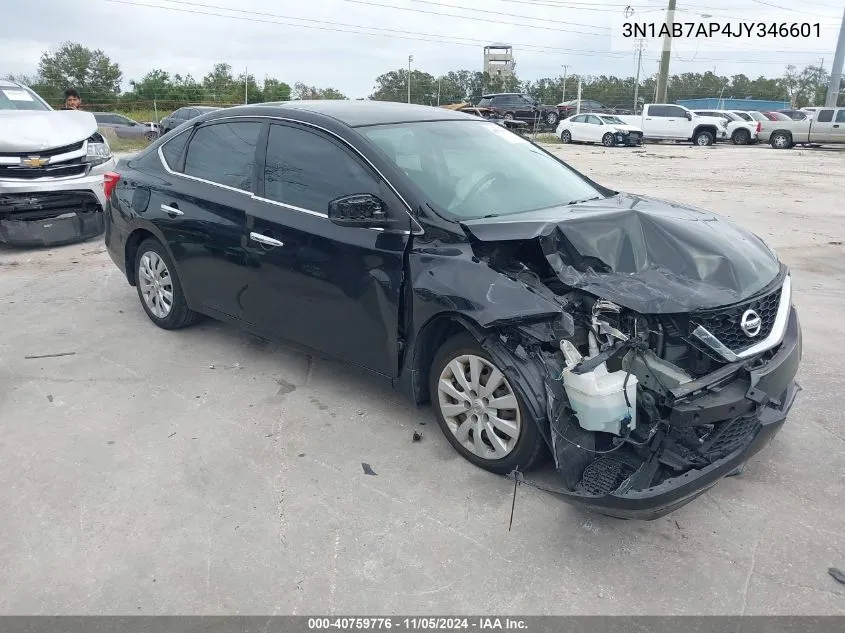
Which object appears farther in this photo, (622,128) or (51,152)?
(622,128)

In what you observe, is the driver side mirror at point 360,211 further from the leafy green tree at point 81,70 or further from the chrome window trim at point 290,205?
the leafy green tree at point 81,70

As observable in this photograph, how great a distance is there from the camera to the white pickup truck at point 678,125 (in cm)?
2898

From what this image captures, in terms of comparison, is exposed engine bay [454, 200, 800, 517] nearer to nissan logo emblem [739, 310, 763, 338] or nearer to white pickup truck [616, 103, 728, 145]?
nissan logo emblem [739, 310, 763, 338]

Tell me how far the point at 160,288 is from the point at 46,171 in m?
3.78

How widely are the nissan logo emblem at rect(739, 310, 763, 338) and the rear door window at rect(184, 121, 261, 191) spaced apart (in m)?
2.89

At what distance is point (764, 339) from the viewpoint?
3100 millimetres

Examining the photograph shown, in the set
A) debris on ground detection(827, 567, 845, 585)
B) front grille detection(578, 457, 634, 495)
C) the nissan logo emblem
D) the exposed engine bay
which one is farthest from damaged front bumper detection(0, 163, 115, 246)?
debris on ground detection(827, 567, 845, 585)

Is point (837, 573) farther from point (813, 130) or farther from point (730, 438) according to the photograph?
point (813, 130)

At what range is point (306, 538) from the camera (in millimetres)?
2967

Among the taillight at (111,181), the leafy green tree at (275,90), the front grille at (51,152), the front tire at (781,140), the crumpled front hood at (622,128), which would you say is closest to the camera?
the taillight at (111,181)

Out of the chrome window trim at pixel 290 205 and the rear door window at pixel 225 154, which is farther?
the rear door window at pixel 225 154

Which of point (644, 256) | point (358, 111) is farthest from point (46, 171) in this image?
point (644, 256)

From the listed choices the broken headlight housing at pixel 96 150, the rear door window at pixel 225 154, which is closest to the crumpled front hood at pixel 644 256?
the rear door window at pixel 225 154

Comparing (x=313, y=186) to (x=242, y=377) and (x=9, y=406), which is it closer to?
(x=242, y=377)
